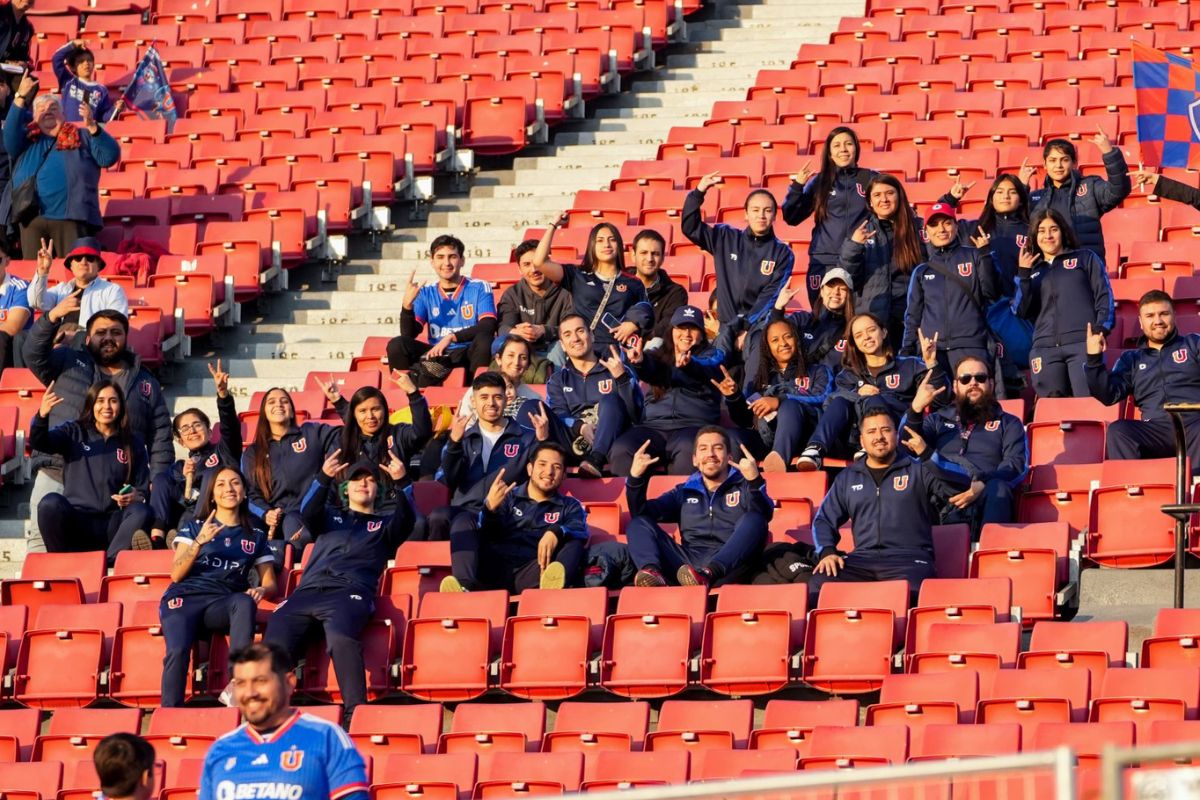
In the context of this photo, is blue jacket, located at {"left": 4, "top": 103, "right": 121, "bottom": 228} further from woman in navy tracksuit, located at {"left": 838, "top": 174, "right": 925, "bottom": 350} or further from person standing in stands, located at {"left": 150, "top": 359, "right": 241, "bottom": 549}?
woman in navy tracksuit, located at {"left": 838, "top": 174, "right": 925, "bottom": 350}

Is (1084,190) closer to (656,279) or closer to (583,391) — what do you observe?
(656,279)

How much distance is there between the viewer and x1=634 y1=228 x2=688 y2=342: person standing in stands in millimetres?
12047

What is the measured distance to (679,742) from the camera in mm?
8469

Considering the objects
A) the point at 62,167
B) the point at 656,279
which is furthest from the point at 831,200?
the point at 62,167

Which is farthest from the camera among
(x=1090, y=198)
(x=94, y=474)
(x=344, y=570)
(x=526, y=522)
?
(x=1090, y=198)

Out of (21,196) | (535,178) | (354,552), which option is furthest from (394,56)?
(354,552)

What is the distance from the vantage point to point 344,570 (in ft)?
32.2

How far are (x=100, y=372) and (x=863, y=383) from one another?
4145mm

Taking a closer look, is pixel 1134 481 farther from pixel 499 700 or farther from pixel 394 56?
pixel 394 56

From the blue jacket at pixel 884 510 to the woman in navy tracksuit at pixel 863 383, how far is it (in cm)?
88

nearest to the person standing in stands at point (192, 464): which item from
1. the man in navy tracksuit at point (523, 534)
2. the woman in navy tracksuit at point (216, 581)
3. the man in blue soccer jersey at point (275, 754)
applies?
the woman in navy tracksuit at point (216, 581)

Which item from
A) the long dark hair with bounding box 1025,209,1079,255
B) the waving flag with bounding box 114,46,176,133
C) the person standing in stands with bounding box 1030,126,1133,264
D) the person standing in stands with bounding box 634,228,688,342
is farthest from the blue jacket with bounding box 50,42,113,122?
the long dark hair with bounding box 1025,209,1079,255

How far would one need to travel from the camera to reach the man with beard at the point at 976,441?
32.6 ft

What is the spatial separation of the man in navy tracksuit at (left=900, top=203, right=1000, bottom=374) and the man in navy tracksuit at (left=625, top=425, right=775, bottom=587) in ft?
5.33
